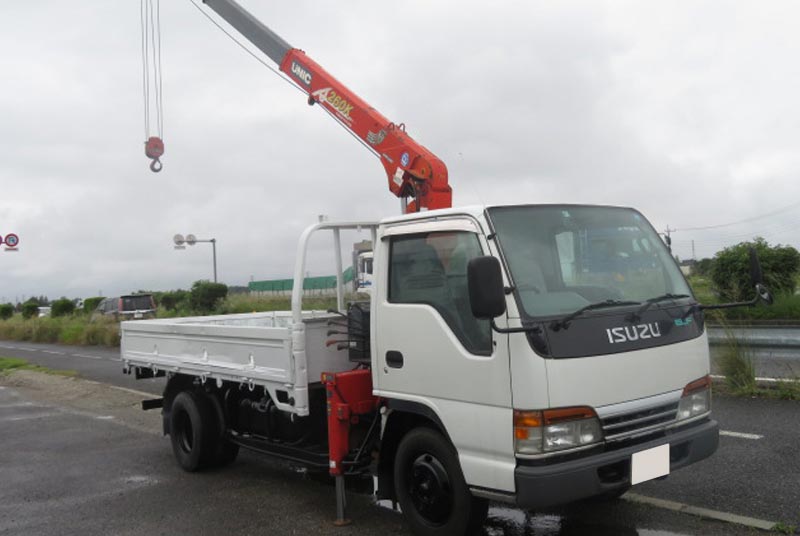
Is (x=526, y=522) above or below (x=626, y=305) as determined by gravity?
below

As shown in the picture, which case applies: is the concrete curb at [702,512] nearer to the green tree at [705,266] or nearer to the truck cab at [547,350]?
the truck cab at [547,350]

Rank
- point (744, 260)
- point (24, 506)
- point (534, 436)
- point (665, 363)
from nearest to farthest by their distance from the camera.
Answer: point (534, 436)
point (665, 363)
point (24, 506)
point (744, 260)

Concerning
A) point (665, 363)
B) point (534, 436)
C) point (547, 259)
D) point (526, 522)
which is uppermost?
point (547, 259)

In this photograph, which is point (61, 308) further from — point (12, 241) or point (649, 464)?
point (649, 464)

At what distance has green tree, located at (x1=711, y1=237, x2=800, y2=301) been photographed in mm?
13828

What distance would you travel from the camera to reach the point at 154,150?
42.4 feet

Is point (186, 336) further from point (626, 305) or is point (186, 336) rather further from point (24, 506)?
point (626, 305)

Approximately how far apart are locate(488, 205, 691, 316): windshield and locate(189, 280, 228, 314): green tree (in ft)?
77.6

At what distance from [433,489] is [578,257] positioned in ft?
5.79

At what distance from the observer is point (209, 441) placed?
6.79 metres

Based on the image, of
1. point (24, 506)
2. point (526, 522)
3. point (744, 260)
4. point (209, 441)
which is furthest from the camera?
point (744, 260)

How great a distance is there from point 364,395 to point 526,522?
149 cm

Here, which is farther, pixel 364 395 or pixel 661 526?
pixel 364 395

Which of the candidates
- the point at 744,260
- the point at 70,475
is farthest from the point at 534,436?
the point at 744,260
